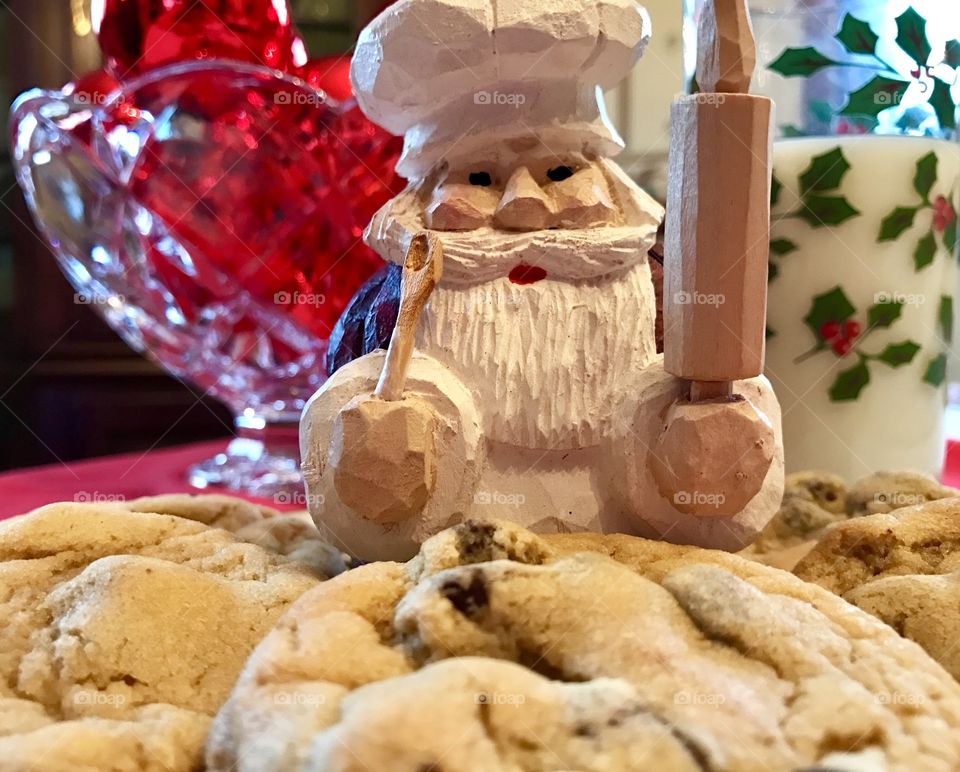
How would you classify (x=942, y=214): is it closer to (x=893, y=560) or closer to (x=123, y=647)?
(x=893, y=560)

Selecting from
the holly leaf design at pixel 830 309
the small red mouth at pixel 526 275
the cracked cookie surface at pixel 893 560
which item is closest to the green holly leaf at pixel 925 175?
the holly leaf design at pixel 830 309

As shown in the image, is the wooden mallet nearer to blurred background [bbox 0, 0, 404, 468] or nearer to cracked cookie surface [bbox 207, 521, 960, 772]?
cracked cookie surface [bbox 207, 521, 960, 772]

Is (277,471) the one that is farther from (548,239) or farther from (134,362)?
(134,362)

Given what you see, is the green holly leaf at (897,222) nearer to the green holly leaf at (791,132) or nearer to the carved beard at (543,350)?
the green holly leaf at (791,132)

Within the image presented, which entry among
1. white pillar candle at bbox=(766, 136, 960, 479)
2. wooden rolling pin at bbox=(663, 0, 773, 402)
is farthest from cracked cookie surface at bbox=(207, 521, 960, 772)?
white pillar candle at bbox=(766, 136, 960, 479)

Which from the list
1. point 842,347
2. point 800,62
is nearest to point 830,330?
point 842,347

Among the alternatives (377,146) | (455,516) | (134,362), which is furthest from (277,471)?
(134,362)
